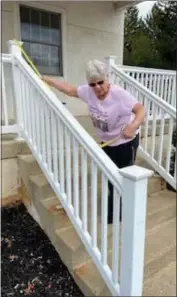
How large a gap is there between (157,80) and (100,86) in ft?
10.1

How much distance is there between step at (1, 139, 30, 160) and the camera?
9.04ft

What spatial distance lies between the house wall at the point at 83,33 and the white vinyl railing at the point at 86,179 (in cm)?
245

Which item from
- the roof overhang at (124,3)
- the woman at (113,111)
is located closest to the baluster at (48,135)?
Result: the woman at (113,111)

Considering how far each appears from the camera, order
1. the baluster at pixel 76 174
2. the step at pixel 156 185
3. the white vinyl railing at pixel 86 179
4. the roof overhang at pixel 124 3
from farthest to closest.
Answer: the roof overhang at pixel 124 3 < the step at pixel 156 185 < the baluster at pixel 76 174 < the white vinyl railing at pixel 86 179

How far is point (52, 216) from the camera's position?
2.36 m

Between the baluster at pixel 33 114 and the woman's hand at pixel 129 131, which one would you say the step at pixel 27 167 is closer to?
the baluster at pixel 33 114

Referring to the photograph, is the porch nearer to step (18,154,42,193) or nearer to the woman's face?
step (18,154,42,193)

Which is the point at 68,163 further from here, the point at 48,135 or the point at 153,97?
the point at 153,97

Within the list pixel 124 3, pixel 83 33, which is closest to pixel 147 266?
pixel 83 33

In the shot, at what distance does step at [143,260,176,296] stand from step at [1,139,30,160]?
67.8 inches

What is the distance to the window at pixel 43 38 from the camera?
4641 mm

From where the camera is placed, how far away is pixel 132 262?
4.83ft

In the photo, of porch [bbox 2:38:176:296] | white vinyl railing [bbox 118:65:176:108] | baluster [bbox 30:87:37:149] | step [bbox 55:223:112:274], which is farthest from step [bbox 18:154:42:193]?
white vinyl railing [bbox 118:65:176:108]

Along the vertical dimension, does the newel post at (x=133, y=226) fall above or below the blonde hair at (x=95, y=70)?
below
